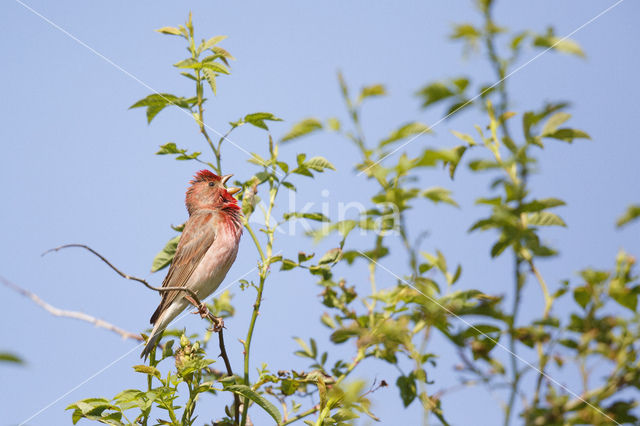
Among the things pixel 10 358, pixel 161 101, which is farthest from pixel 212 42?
pixel 10 358

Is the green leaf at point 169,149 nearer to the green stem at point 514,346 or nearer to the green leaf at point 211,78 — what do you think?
the green leaf at point 211,78

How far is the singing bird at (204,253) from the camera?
15.9 ft

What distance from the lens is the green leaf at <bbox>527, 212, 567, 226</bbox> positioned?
171 centimetres

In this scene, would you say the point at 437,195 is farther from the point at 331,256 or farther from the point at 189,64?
the point at 189,64

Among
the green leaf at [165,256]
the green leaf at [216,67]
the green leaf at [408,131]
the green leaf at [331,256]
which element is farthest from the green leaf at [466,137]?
the green leaf at [165,256]

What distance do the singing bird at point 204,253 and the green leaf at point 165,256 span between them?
884 millimetres

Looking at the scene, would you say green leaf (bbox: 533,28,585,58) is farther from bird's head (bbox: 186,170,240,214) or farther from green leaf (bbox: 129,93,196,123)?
bird's head (bbox: 186,170,240,214)

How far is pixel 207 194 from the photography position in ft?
18.1

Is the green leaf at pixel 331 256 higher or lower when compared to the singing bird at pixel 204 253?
lower

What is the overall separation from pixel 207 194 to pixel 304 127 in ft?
10.3

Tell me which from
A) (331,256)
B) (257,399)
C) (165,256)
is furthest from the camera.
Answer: (165,256)

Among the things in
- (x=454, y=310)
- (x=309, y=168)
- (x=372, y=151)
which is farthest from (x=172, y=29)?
(x=454, y=310)

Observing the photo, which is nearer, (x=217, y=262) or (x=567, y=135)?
(x=567, y=135)

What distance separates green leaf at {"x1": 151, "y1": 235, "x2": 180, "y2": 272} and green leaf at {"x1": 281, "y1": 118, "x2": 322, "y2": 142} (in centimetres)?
143
